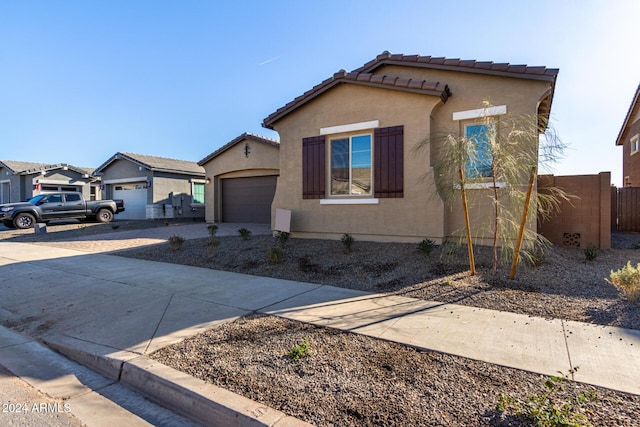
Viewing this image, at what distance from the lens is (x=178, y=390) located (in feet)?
9.93

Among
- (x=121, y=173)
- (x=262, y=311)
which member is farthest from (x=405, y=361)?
(x=121, y=173)

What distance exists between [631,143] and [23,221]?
32224 mm

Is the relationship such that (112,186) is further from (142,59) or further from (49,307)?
(49,307)

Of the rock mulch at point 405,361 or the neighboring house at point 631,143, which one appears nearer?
the rock mulch at point 405,361

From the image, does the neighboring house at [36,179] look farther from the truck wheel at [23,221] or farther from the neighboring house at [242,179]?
the neighboring house at [242,179]

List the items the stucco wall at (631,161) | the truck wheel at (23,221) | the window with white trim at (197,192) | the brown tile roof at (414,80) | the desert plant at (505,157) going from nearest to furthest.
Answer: the desert plant at (505,157)
the brown tile roof at (414,80)
the stucco wall at (631,161)
the truck wheel at (23,221)
the window with white trim at (197,192)

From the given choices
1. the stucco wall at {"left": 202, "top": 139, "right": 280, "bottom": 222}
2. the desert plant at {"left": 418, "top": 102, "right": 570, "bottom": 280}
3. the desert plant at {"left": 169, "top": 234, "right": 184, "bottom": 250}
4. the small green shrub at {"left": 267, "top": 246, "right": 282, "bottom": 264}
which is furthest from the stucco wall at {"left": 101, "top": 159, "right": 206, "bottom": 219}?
the desert plant at {"left": 418, "top": 102, "right": 570, "bottom": 280}

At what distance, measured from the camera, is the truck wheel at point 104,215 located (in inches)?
787

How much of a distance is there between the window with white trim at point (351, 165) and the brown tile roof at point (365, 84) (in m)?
1.39

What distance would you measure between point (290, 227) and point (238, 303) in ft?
16.6

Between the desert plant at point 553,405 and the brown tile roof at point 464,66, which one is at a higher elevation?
the brown tile roof at point 464,66

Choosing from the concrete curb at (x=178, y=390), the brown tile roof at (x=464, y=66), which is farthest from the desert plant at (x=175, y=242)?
the brown tile roof at (x=464, y=66)

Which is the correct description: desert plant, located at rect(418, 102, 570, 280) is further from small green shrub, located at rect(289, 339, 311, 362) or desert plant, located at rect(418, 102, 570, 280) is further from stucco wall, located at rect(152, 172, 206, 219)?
stucco wall, located at rect(152, 172, 206, 219)

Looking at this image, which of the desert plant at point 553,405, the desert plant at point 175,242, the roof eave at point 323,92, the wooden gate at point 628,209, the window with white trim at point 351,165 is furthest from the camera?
the wooden gate at point 628,209
